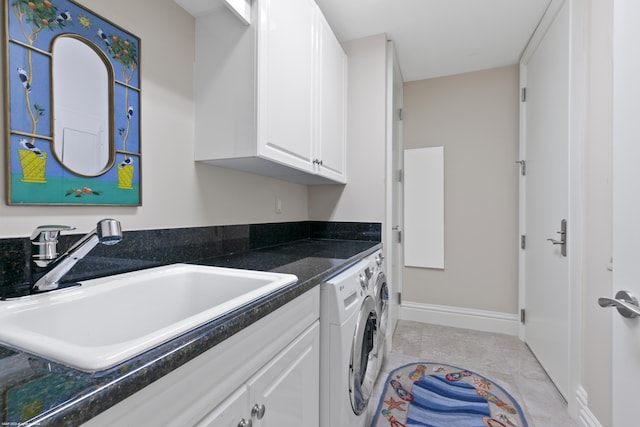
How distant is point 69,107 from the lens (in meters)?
0.90

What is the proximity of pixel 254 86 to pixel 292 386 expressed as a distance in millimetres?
1149

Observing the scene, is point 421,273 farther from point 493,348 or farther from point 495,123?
point 495,123

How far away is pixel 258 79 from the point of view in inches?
48.4

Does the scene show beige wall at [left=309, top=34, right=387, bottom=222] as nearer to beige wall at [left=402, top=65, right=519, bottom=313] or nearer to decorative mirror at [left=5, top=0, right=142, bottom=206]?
beige wall at [left=402, top=65, right=519, bottom=313]

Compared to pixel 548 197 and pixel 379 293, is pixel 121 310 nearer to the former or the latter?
pixel 379 293

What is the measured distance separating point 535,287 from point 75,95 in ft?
9.77

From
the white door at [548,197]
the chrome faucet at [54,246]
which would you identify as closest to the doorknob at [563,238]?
the white door at [548,197]

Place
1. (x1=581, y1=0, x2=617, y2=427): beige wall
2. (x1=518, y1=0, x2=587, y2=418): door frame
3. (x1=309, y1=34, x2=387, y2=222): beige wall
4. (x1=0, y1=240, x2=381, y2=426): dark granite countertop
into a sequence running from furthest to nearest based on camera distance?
(x1=309, y1=34, x2=387, y2=222): beige wall
(x1=518, y1=0, x2=587, y2=418): door frame
(x1=581, y1=0, x2=617, y2=427): beige wall
(x1=0, y1=240, x2=381, y2=426): dark granite countertop

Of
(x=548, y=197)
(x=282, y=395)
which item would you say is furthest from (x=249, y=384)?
(x=548, y=197)

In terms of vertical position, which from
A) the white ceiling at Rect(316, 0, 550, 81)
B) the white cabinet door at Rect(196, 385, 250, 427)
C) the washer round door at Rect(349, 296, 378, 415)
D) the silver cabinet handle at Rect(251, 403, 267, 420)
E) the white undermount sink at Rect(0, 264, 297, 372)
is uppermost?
the white ceiling at Rect(316, 0, 550, 81)

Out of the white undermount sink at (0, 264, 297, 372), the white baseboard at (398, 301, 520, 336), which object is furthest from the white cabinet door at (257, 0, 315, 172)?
the white baseboard at (398, 301, 520, 336)

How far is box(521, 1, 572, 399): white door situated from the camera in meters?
1.75

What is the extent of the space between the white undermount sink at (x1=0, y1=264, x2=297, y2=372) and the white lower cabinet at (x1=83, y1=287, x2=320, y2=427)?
69mm

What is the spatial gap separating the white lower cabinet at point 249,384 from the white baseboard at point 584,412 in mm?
1469
